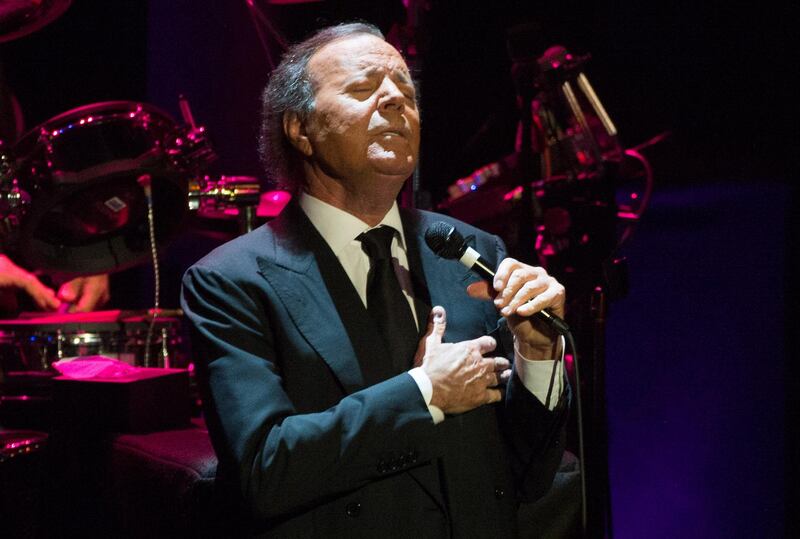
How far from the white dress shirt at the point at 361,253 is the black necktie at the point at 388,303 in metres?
0.03

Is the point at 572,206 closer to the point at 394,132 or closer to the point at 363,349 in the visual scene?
the point at 394,132

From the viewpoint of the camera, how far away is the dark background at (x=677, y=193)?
3.59 metres

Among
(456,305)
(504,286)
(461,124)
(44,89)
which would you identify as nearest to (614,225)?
(456,305)

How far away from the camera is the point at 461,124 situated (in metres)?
5.18

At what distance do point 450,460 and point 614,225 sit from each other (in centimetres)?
154

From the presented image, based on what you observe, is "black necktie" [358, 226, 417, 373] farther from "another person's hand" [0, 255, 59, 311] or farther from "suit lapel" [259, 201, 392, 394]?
"another person's hand" [0, 255, 59, 311]

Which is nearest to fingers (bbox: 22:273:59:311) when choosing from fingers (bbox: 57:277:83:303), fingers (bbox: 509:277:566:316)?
fingers (bbox: 57:277:83:303)

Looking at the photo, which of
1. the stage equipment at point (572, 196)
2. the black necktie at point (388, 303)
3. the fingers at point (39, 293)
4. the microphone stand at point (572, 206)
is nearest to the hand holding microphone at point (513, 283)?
the black necktie at point (388, 303)

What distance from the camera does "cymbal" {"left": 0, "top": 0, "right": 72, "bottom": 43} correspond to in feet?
7.82

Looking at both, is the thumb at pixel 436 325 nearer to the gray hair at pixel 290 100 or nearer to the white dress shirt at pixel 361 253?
the white dress shirt at pixel 361 253

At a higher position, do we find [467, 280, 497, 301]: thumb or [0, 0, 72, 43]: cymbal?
[0, 0, 72, 43]: cymbal

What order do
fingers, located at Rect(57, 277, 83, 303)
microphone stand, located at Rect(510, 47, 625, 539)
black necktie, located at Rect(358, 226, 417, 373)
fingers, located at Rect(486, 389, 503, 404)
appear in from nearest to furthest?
fingers, located at Rect(486, 389, 503, 404) < black necktie, located at Rect(358, 226, 417, 373) < microphone stand, located at Rect(510, 47, 625, 539) < fingers, located at Rect(57, 277, 83, 303)

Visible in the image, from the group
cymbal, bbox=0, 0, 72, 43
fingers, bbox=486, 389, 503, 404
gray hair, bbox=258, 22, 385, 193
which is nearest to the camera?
fingers, bbox=486, 389, 503, 404

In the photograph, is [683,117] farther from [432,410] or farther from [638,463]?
[432,410]
